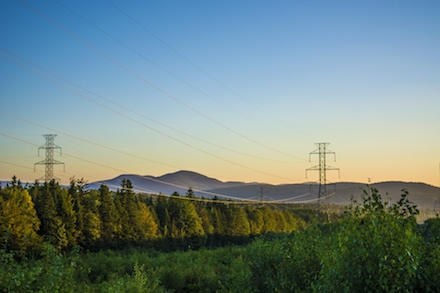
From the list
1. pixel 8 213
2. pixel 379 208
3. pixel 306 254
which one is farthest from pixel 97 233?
pixel 379 208

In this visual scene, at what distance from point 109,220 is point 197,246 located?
75.3 feet

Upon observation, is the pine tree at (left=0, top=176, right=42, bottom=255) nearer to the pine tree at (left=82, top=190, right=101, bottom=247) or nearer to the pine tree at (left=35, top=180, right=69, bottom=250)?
the pine tree at (left=35, top=180, right=69, bottom=250)

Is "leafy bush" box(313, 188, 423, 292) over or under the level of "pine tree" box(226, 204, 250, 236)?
over

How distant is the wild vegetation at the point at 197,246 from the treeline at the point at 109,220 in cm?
18

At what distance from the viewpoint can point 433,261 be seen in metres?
10.5

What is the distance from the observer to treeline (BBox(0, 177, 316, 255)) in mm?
66312

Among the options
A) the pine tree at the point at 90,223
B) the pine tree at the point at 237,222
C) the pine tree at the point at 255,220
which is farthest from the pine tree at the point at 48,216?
the pine tree at the point at 255,220

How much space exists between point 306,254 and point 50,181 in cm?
6552

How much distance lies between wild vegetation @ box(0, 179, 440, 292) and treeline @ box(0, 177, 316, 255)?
18 centimetres

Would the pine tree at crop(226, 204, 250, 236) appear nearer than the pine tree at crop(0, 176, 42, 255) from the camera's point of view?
No

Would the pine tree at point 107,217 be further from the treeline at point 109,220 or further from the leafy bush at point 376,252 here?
the leafy bush at point 376,252

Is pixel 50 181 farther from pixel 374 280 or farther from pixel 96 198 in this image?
pixel 374 280

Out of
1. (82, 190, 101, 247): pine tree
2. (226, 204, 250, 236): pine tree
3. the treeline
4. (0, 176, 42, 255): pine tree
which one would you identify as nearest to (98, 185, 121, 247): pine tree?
the treeline

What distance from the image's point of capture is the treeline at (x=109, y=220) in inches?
2611
